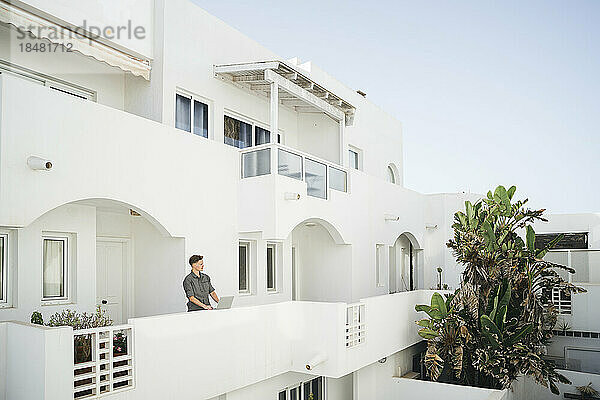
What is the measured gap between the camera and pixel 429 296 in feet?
61.7

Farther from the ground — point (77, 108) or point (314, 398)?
point (77, 108)

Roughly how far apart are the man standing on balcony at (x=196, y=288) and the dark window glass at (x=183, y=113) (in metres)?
3.76

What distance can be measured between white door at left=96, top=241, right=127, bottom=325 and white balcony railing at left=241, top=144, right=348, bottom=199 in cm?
339

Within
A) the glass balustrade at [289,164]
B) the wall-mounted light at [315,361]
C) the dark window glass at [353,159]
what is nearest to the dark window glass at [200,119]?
the glass balustrade at [289,164]

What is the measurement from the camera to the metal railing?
1369 centimetres

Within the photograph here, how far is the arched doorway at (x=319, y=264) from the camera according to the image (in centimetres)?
1694

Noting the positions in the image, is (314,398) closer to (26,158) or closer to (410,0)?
(26,158)

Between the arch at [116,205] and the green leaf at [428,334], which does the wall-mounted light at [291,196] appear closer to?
the arch at [116,205]

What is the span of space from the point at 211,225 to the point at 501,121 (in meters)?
26.7

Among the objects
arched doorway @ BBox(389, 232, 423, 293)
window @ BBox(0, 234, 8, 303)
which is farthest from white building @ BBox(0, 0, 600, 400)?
arched doorway @ BBox(389, 232, 423, 293)

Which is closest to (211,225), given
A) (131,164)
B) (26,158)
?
(131,164)

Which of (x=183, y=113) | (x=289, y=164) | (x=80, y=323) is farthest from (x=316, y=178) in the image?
(x=80, y=323)

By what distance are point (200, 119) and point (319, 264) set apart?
5828 mm

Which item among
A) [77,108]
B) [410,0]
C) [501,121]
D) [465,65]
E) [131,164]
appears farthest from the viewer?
[501,121]
